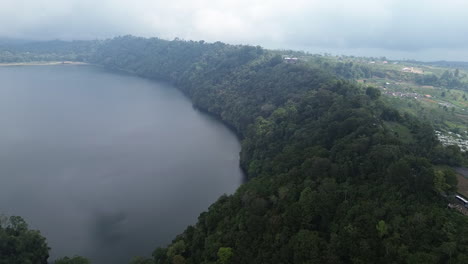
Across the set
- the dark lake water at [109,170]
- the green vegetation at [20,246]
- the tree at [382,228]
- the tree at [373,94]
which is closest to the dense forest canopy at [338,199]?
the tree at [382,228]

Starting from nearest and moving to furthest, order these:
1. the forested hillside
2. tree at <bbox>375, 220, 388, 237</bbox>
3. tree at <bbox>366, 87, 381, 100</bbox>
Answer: the forested hillside, tree at <bbox>375, 220, 388, 237</bbox>, tree at <bbox>366, 87, 381, 100</bbox>

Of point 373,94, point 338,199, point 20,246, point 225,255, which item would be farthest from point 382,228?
point 373,94

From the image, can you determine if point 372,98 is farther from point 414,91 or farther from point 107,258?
point 107,258

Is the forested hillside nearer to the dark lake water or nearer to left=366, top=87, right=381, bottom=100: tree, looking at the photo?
left=366, top=87, right=381, bottom=100: tree

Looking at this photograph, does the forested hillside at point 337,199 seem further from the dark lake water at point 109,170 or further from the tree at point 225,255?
the dark lake water at point 109,170

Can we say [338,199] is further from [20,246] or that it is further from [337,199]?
[20,246]

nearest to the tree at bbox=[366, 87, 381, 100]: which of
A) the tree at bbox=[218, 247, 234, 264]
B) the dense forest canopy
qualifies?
the dense forest canopy

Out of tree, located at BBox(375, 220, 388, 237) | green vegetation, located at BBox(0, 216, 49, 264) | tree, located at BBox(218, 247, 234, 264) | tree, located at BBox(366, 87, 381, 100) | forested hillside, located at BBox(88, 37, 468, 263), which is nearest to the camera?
forested hillside, located at BBox(88, 37, 468, 263)
